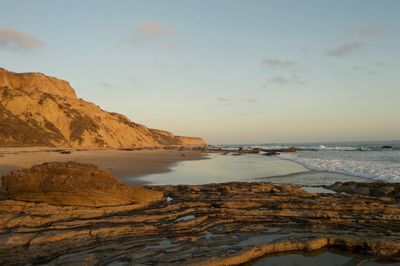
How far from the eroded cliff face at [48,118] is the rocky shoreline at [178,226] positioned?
46.8m

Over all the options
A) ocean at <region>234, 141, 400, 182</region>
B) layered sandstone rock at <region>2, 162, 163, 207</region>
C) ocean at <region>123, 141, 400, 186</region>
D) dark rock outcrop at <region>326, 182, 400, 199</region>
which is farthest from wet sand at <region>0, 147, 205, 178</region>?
ocean at <region>234, 141, 400, 182</region>

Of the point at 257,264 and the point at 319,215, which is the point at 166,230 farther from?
the point at 319,215

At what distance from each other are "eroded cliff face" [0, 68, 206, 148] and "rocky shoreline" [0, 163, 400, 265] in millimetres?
46756

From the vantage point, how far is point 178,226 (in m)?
8.75

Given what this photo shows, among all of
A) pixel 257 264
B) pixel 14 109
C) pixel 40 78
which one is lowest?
pixel 257 264

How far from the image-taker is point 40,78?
90.2 m

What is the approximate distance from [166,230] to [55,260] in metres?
2.68

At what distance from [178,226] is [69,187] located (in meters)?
3.79

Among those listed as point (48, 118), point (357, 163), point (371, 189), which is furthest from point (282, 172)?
point (48, 118)

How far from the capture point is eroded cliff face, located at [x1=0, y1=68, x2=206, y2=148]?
194 ft

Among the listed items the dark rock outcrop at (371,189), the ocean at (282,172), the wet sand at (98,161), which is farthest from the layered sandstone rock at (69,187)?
the wet sand at (98,161)

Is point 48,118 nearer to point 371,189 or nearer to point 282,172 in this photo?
point 282,172

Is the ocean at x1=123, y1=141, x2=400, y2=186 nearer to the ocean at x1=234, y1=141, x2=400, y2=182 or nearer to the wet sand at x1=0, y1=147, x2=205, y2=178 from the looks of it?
the ocean at x1=234, y1=141, x2=400, y2=182

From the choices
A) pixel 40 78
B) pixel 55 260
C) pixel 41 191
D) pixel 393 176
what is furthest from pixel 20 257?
pixel 40 78
